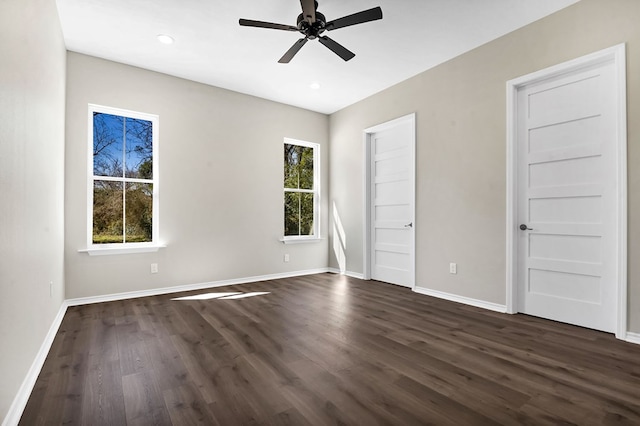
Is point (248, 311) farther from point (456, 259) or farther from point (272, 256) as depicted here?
point (456, 259)

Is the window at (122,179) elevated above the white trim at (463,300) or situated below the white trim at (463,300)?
above

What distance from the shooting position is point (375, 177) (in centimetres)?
529

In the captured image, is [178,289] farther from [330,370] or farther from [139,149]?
[330,370]

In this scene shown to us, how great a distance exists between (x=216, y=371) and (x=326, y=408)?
831mm

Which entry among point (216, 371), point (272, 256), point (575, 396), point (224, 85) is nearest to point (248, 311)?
point (216, 371)

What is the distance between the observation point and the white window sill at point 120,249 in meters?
3.84

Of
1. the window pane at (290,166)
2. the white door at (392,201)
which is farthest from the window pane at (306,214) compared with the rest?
the white door at (392,201)

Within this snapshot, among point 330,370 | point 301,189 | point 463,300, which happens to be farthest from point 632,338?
point 301,189

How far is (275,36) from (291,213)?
2917 mm

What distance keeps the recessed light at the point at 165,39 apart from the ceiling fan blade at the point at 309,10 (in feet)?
→ 5.49

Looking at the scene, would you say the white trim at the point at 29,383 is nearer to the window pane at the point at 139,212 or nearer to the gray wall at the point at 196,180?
the gray wall at the point at 196,180

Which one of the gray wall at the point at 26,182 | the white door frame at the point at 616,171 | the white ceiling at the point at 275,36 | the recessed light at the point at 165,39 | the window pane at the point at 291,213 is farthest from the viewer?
the window pane at the point at 291,213

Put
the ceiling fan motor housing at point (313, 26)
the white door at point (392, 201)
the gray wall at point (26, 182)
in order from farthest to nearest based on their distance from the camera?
the white door at point (392, 201) → the ceiling fan motor housing at point (313, 26) → the gray wall at point (26, 182)

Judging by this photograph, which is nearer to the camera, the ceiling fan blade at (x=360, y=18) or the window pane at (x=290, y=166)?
the ceiling fan blade at (x=360, y=18)
